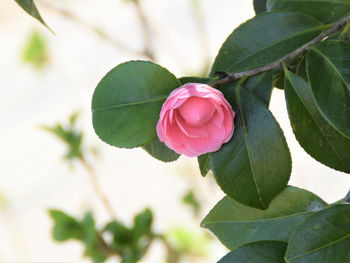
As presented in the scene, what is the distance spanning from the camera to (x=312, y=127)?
1.47ft

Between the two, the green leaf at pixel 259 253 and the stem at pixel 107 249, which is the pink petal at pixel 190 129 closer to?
the green leaf at pixel 259 253

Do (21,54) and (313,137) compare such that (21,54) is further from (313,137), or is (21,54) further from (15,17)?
(15,17)

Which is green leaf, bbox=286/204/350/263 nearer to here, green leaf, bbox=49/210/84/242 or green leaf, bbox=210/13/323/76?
green leaf, bbox=210/13/323/76

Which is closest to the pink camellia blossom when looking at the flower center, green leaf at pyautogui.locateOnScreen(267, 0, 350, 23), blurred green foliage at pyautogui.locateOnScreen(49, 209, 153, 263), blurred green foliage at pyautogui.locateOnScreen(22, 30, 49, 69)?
the flower center

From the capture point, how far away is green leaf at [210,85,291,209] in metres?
0.43

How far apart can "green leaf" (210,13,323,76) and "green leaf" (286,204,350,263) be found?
14cm

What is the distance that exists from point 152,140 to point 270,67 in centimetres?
11

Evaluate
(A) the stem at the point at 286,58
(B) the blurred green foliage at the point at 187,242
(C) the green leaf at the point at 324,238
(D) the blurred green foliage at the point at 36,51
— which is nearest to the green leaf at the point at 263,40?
(A) the stem at the point at 286,58

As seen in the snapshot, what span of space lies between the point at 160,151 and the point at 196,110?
2.5 inches

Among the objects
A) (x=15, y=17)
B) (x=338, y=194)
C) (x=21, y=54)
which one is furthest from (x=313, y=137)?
(x=15, y=17)

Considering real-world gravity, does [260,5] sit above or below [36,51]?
below

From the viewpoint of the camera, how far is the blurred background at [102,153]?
1509 mm

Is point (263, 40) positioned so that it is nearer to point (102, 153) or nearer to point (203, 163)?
point (203, 163)

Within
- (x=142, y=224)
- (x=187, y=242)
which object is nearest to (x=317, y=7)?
(x=142, y=224)
